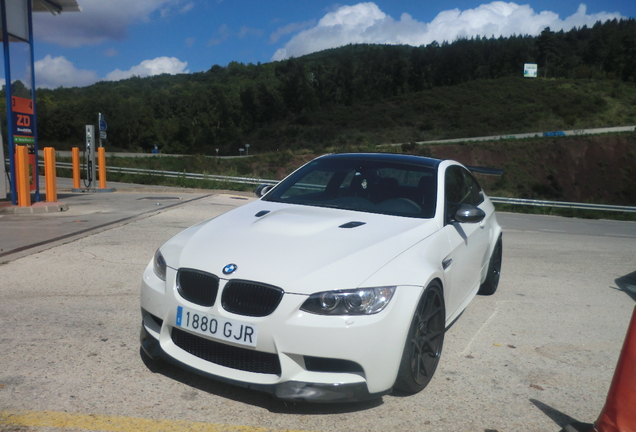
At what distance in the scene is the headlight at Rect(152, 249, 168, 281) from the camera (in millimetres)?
3527

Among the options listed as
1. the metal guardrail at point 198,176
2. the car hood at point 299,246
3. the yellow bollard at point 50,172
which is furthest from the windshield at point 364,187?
the metal guardrail at point 198,176

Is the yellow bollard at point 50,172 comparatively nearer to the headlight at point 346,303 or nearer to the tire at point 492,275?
the tire at point 492,275

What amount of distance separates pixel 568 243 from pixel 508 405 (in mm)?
8440

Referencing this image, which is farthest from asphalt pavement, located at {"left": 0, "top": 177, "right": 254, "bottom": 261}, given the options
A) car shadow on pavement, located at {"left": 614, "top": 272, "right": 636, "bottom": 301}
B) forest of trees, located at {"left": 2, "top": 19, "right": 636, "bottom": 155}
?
forest of trees, located at {"left": 2, "top": 19, "right": 636, "bottom": 155}

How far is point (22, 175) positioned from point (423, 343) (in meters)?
10.8

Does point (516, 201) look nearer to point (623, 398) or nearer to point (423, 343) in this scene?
point (423, 343)

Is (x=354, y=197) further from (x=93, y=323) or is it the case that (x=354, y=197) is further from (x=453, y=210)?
(x=93, y=323)

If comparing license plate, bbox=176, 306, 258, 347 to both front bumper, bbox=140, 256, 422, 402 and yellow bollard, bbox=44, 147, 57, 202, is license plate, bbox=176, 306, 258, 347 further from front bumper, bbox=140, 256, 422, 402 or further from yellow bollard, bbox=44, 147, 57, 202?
yellow bollard, bbox=44, 147, 57, 202

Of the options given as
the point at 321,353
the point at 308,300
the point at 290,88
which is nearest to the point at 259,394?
the point at 321,353

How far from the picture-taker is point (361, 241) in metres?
3.55

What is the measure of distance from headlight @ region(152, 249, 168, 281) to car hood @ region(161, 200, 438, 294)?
0.18 ft

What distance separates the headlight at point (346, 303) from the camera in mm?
3000

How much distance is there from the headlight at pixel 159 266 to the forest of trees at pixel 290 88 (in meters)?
69.0

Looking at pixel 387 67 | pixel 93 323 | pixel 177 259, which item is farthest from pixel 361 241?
pixel 387 67
